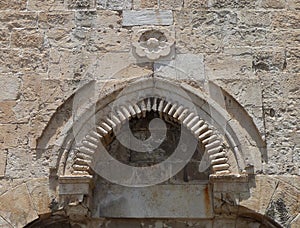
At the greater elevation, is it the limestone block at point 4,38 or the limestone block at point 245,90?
the limestone block at point 4,38

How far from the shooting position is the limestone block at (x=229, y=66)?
4688mm

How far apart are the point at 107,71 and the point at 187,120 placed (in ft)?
2.71

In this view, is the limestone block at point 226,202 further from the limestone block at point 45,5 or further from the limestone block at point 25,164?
the limestone block at point 45,5

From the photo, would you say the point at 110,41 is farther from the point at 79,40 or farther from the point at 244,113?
the point at 244,113

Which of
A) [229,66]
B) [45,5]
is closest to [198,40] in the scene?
[229,66]

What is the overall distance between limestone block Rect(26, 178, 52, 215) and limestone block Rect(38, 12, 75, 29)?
1449mm

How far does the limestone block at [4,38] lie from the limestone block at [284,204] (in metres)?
2.64

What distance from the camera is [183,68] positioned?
15.5 ft

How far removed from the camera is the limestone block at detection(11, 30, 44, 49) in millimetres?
4867

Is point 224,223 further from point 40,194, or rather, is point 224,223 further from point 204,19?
point 204,19

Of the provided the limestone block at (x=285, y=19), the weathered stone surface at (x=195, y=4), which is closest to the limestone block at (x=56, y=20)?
the weathered stone surface at (x=195, y=4)

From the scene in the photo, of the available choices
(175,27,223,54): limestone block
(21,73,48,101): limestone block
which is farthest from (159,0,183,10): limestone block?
(21,73,48,101): limestone block

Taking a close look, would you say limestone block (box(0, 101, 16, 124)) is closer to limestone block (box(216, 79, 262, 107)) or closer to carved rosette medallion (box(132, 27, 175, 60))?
carved rosette medallion (box(132, 27, 175, 60))

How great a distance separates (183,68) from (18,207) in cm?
179
